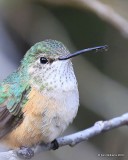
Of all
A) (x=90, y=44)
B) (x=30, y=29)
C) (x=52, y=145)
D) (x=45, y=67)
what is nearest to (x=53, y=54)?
(x=45, y=67)

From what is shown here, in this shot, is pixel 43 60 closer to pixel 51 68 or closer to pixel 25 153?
pixel 51 68

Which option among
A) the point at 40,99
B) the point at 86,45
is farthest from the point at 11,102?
the point at 86,45

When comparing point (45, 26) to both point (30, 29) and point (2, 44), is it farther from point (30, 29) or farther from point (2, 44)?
point (2, 44)

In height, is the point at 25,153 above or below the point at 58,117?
below

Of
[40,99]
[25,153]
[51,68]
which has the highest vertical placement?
[51,68]

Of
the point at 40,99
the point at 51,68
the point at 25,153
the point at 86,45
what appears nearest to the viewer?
the point at 25,153

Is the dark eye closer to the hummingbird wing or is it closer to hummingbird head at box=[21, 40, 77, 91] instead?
hummingbird head at box=[21, 40, 77, 91]

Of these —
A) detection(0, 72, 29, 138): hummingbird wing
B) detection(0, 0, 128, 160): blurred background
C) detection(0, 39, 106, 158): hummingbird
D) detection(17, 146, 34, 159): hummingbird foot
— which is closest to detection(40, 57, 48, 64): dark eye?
detection(0, 39, 106, 158): hummingbird
